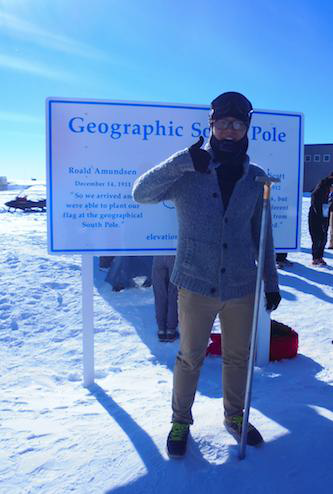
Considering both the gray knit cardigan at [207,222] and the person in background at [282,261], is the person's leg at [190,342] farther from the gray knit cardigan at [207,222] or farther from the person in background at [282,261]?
the person in background at [282,261]

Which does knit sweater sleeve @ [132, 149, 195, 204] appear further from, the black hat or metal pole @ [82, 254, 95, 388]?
metal pole @ [82, 254, 95, 388]

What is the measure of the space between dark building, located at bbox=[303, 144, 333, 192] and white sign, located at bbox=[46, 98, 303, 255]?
3940cm

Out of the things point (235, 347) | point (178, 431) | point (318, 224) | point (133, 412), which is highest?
point (318, 224)

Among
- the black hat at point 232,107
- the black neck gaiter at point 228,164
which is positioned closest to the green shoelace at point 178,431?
the black neck gaiter at point 228,164

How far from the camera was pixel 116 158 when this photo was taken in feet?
10.8

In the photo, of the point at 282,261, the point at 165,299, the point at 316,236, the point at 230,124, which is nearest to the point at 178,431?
the point at 230,124

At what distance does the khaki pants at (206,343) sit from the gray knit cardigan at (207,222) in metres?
0.09

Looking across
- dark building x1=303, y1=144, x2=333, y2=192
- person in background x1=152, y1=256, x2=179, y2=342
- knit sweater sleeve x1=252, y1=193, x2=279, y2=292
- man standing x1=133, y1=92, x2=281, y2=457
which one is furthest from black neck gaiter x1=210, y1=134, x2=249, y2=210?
dark building x1=303, y1=144, x2=333, y2=192

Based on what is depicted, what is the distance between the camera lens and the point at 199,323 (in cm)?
225

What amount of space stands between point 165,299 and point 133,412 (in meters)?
1.73

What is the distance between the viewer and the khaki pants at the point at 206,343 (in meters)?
2.25

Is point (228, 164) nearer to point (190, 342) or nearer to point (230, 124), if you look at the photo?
point (230, 124)

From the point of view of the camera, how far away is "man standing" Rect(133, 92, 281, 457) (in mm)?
2170

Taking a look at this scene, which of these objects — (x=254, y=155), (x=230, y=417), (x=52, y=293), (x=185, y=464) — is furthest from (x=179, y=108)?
(x=52, y=293)
